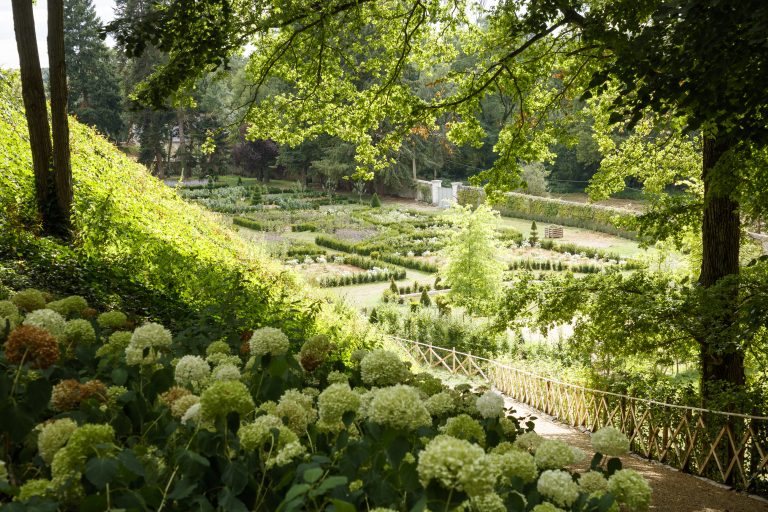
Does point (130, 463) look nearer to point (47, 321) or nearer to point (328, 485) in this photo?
point (328, 485)

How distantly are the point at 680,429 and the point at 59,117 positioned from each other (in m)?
8.32

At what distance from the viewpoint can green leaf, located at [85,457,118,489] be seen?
1.22 metres

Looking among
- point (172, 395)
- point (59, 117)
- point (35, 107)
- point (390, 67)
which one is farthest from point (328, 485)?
point (390, 67)

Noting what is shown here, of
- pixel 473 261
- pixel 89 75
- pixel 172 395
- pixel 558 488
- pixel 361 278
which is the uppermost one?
pixel 89 75

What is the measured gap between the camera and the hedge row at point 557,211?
34.0m

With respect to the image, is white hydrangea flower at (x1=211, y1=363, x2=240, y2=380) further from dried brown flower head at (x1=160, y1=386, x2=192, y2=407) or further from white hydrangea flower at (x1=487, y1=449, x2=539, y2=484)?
white hydrangea flower at (x1=487, y1=449, x2=539, y2=484)

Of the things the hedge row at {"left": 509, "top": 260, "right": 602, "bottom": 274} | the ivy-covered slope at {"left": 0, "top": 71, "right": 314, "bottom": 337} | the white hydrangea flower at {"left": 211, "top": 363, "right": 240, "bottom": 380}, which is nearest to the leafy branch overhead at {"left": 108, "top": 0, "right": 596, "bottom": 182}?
the ivy-covered slope at {"left": 0, "top": 71, "right": 314, "bottom": 337}

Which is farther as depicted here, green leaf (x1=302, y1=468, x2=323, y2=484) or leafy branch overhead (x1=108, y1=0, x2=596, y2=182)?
leafy branch overhead (x1=108, y1=0, x2=596, y2=182)

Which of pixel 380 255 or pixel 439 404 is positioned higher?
pixel 439 404

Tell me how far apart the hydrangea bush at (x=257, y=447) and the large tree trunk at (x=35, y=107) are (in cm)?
547

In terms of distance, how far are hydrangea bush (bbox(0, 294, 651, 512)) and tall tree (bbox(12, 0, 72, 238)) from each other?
5409 mm

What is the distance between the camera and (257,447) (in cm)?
149

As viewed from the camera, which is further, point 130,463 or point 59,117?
point 59,117

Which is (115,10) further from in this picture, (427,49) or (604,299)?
(604,299)
